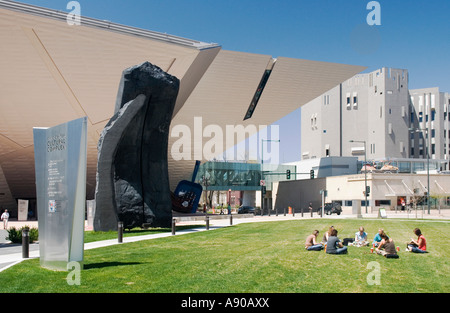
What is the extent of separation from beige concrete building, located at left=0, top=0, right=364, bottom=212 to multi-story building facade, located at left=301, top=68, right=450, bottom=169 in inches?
1550

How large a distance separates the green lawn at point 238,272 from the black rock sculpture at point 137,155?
6.71 meters

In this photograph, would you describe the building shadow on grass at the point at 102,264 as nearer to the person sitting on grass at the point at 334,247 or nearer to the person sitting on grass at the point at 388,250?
the person sitting on grass at the point at 334,247

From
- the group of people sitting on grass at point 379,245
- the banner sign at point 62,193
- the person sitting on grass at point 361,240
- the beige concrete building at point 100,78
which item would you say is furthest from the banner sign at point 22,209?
the group of people sitting on grass at point 379,245

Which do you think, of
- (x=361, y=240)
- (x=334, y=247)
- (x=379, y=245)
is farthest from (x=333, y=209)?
(x=334, y=247)

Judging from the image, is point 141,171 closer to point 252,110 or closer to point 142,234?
point 142,234

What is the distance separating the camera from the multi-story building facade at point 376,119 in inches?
3182

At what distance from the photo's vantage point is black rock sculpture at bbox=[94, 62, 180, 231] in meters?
22.2

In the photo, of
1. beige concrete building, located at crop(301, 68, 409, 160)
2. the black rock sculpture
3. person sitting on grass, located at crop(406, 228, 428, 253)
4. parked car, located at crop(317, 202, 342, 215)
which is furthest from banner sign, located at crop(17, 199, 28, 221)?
beige concrete building, located at crop(301, 68, 409, 160)

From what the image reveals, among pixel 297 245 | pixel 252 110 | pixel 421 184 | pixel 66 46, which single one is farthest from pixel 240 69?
pixel 421 184

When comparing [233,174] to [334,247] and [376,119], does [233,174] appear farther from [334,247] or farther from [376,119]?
[334,247]

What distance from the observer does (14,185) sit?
1831 inches

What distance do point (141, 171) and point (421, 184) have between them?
40.4 m

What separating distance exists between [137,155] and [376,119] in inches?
2581

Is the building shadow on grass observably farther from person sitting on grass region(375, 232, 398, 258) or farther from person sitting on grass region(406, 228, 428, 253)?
person sitting on grass region(406, 228, 428, 253)
